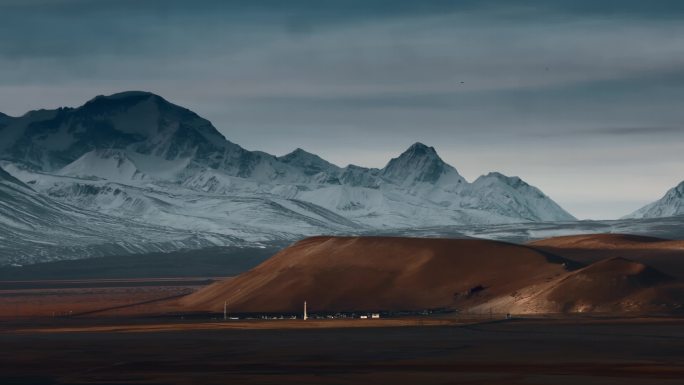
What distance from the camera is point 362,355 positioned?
107 metres

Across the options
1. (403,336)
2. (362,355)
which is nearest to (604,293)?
(403,336)

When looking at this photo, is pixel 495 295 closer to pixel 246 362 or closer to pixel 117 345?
pixel 117 345

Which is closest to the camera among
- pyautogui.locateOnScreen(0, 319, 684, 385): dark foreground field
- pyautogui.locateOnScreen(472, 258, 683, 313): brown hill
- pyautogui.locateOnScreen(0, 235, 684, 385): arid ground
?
pyautogui.locateOnScreen(0, 319, 684, 385): dark foreground field

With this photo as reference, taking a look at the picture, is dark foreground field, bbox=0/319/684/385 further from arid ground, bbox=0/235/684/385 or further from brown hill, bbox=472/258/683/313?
brown hill, bbox=472/258/683/313

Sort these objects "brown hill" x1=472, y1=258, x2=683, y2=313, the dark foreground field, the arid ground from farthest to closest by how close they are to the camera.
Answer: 1. "brown hill" x1=472, y1=258, x2=683, y2=313
2. the arid ground
3. the dark foreground field

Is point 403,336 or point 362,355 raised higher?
point 403,336

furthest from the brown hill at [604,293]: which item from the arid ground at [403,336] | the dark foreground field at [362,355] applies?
the dark foreground field at [362,355]

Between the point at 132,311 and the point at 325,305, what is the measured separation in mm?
25091

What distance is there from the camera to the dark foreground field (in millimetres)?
90562

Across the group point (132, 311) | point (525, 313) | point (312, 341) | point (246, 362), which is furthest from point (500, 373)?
point (132, 311)

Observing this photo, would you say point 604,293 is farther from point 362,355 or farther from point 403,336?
point 362,355

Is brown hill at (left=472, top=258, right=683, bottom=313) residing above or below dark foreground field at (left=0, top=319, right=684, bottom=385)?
above

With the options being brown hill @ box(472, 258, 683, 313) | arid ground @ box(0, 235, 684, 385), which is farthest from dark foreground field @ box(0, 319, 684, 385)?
brown hill @ box(472, 258, 683, 313)

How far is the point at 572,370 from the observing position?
9369cm
